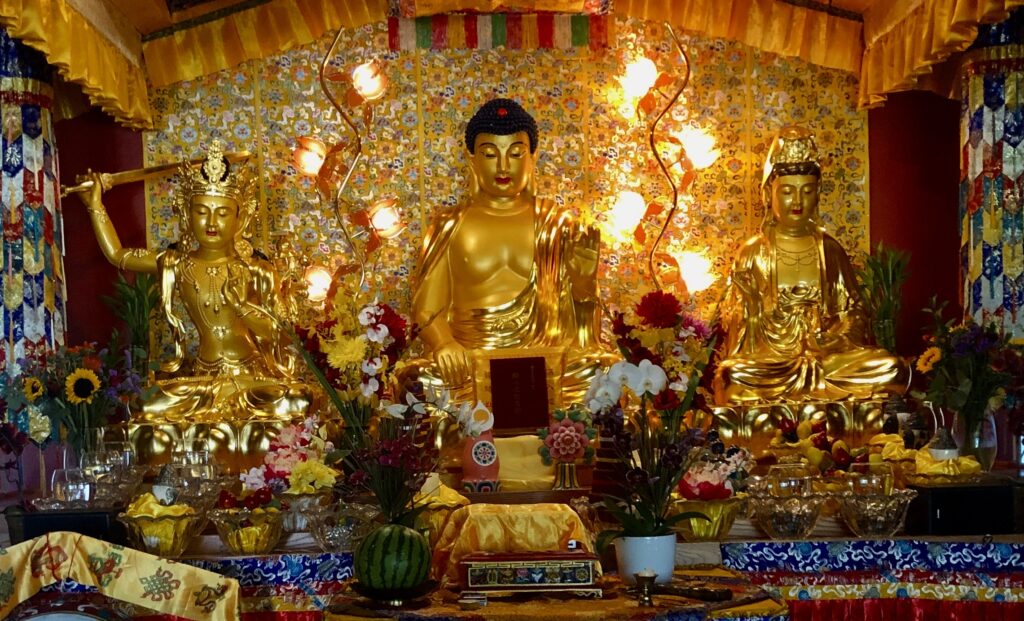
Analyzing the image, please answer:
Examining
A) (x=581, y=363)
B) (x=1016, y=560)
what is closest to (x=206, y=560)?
(x=1016, y=560)

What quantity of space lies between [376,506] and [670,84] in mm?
4392

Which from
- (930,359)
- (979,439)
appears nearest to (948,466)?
(979,439)

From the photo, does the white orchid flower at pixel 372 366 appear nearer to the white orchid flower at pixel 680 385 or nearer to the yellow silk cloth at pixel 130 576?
the yellow silk cloth at pixel 130 576

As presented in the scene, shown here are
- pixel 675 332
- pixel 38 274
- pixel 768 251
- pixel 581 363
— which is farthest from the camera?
pixel 768 251

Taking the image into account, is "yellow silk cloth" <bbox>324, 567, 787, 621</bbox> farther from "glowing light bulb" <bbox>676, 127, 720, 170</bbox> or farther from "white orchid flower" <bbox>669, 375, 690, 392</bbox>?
"glowing light bulb" <bbox>676, 127, 720, 170</bbox>

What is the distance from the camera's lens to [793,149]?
7.82 m

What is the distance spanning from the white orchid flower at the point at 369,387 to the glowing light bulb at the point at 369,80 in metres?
3.87

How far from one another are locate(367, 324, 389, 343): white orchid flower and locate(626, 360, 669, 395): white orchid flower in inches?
33.3

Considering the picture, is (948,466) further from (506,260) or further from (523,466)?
(506,260)

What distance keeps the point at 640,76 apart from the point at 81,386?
379cm

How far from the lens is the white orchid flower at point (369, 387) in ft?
14.4

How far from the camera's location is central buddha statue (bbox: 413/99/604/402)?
768cm

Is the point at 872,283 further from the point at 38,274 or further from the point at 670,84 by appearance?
the point at 38,274

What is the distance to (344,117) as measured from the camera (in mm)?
7992
